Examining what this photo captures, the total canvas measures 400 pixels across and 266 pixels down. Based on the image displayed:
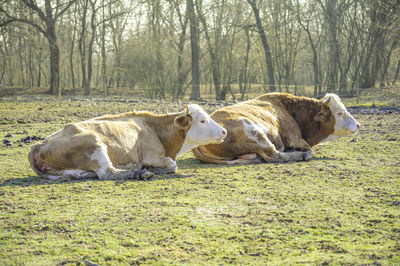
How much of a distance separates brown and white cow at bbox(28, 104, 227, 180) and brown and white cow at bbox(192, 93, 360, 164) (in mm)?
628

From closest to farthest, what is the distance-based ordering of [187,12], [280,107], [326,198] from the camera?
[326,198] < [280,107] < [187,12]

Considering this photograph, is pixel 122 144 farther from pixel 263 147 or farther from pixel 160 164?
pixel 263 147

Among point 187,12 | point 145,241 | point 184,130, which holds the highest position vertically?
point 187,12

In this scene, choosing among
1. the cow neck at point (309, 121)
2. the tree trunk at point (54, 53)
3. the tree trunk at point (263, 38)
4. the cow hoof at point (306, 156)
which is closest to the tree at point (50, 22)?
the tree trunk at point (54, 53)

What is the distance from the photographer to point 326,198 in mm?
5562

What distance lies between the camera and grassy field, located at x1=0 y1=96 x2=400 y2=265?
381cm

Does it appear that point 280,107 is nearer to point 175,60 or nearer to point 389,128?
point 389,128

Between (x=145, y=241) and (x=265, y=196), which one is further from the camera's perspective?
(x=265, y=196)

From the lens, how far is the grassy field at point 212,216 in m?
3.81

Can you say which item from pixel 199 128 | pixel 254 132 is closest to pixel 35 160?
pixel 199 128

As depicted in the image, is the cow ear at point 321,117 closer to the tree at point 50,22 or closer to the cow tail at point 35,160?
the cow tail at point 35,160

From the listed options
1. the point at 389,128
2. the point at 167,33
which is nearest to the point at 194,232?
the point at 389,128

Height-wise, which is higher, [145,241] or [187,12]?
[187,12]

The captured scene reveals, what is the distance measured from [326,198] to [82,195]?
2.99 meters
